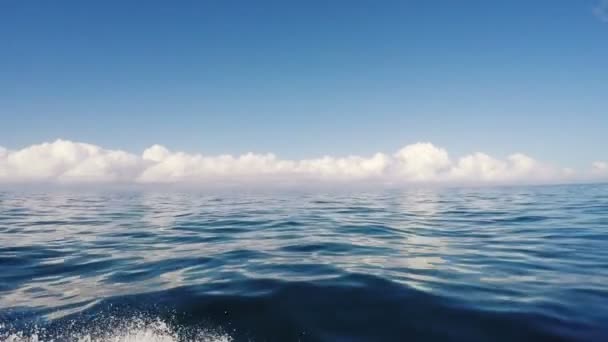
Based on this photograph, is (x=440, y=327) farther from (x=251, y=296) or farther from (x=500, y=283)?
(x=251, y=296)

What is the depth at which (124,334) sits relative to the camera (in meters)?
5.95

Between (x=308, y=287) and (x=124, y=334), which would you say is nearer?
(x=124, y=334)

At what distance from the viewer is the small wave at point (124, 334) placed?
5820mm

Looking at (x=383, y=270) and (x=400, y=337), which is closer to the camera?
(x=400, y=337)

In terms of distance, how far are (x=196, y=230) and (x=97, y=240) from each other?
15.3 ft

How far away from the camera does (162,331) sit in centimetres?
606

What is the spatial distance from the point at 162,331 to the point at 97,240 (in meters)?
11.5

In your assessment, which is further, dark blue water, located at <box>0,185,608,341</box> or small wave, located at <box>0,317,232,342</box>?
dark blue water, located at <box>0,185,608,341</box>

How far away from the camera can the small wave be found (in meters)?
5.82

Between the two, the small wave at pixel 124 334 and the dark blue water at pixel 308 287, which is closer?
the small wave at pixel 124 334

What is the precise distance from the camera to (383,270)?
9555 mm

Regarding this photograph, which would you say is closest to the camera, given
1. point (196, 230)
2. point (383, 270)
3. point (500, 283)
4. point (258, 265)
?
point (500, 283)

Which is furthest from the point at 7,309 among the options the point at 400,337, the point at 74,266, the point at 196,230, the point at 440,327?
the point at 196,230

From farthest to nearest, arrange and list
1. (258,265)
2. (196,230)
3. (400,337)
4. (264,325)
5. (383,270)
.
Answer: (196,230), (258,265), (383,270), (264,325), (400,337)
